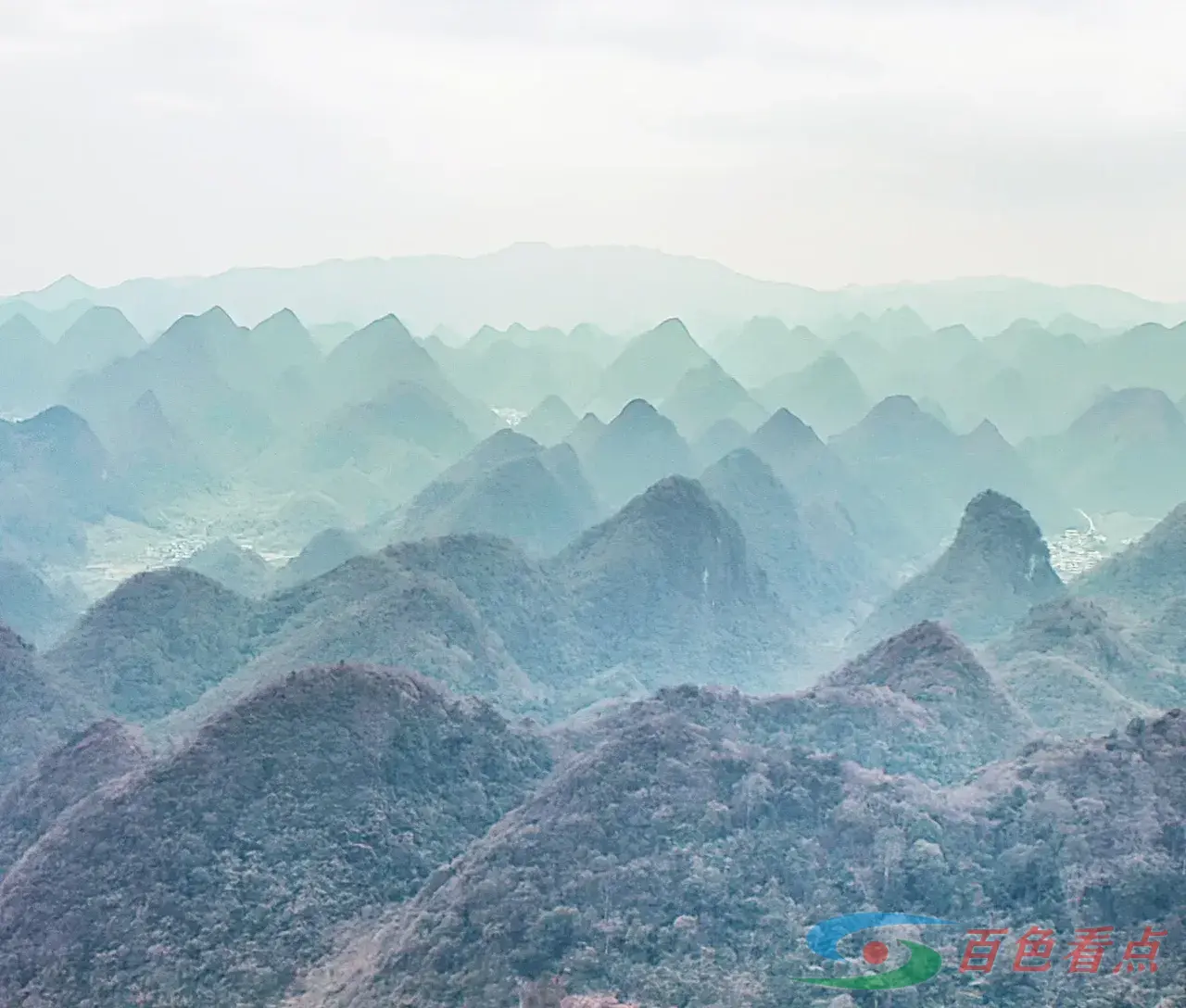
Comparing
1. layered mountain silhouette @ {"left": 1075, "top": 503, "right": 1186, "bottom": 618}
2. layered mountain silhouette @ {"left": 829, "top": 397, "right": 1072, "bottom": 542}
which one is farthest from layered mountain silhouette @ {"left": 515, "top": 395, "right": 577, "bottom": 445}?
layered mountain silhouette @ {"left": 1075, "top": 503, "right": 1186, "bottom": 618}

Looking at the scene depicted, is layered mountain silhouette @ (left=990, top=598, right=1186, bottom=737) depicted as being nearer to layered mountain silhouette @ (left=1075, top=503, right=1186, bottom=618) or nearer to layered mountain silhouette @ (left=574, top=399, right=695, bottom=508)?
layered mountain silhouette @ (left=1075, top=503, right=1186, bottom=618)

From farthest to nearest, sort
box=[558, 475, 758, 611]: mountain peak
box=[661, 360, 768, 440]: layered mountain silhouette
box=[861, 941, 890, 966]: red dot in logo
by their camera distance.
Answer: box=[661, 360, 768, 440]: layered mountain silhouette < box=[558, 475, 758, 611]: mountain peak < box=[861, 941, 890, 966]: red dot in logo

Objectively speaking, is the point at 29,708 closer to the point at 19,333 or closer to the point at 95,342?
the point at 95,342

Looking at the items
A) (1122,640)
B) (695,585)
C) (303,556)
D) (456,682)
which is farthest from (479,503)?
(1122,640)

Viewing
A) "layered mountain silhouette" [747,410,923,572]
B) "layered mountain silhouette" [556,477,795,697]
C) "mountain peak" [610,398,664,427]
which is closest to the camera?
"layered mountain silhouette" [556,477,795,697]

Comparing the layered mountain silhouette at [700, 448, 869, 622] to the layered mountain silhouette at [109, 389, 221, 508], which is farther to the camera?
the layered mountain silhouette at [109, 389, 221, 508]

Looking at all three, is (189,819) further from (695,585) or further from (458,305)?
(458,305)
